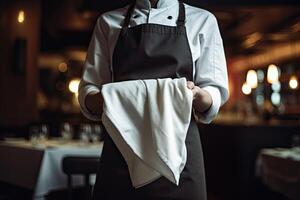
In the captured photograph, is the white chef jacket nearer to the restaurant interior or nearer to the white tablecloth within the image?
the restaurant interior

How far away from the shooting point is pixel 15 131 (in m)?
5.34

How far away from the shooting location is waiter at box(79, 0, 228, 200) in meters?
1.14

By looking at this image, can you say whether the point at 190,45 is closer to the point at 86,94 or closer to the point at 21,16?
the point at 86,94

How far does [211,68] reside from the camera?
122cm

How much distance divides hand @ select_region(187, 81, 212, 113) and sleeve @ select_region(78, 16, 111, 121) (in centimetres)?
30

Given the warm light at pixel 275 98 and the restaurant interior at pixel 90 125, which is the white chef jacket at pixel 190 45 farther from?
the warm light at pixel 275 98

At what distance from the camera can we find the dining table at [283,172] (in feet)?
9.98

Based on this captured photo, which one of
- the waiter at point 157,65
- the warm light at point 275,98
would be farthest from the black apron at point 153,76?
the warm light at point 275,98

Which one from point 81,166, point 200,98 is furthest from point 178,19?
point 81,166

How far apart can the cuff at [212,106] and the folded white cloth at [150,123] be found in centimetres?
12

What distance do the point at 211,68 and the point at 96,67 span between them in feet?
1.12

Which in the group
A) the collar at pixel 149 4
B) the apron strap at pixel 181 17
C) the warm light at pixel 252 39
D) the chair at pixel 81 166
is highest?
the warm light at pixel 252 39

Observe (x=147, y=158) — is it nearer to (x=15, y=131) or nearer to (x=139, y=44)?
(x=139, y=44)

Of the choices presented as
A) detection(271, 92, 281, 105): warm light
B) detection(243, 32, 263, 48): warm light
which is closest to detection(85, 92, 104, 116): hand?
detection(243, 32, 263, 48): warm light
